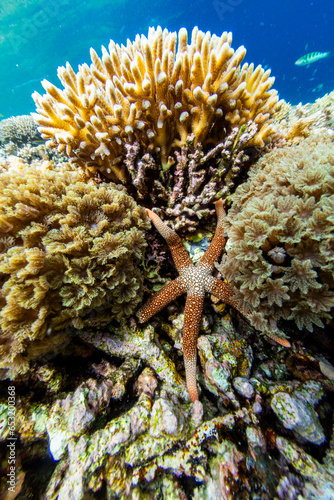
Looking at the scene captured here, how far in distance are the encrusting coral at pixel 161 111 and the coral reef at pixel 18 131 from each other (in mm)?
5927

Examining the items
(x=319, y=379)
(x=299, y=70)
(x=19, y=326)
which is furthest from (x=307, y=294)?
(x=299, y=70)

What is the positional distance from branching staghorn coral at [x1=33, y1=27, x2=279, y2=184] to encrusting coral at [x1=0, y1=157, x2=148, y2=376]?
0.68m

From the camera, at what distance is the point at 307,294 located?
6.49 feet

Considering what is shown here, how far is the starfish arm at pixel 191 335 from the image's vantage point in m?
2.23

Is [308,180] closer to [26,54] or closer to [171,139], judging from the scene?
[171,139]

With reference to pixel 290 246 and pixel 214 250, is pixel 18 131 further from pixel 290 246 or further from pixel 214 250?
pixel 290 246

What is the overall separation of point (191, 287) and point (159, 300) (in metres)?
0.43

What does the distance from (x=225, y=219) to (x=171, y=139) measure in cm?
126

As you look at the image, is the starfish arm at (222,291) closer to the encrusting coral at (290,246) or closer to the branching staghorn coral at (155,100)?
the encrusting coral at (290,246)

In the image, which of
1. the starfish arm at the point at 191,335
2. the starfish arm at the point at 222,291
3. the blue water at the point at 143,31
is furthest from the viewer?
the blue water at the point at 143,31

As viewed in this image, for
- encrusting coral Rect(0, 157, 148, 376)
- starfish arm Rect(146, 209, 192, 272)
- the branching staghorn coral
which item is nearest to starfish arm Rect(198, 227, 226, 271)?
starfish arm Rect(146, 209, 192, 272)

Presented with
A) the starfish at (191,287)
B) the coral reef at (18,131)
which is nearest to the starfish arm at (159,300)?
the starfish at (191,287)

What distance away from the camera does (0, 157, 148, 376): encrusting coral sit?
1.86m

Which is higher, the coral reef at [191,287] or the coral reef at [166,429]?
the coral reef at [191,287]
